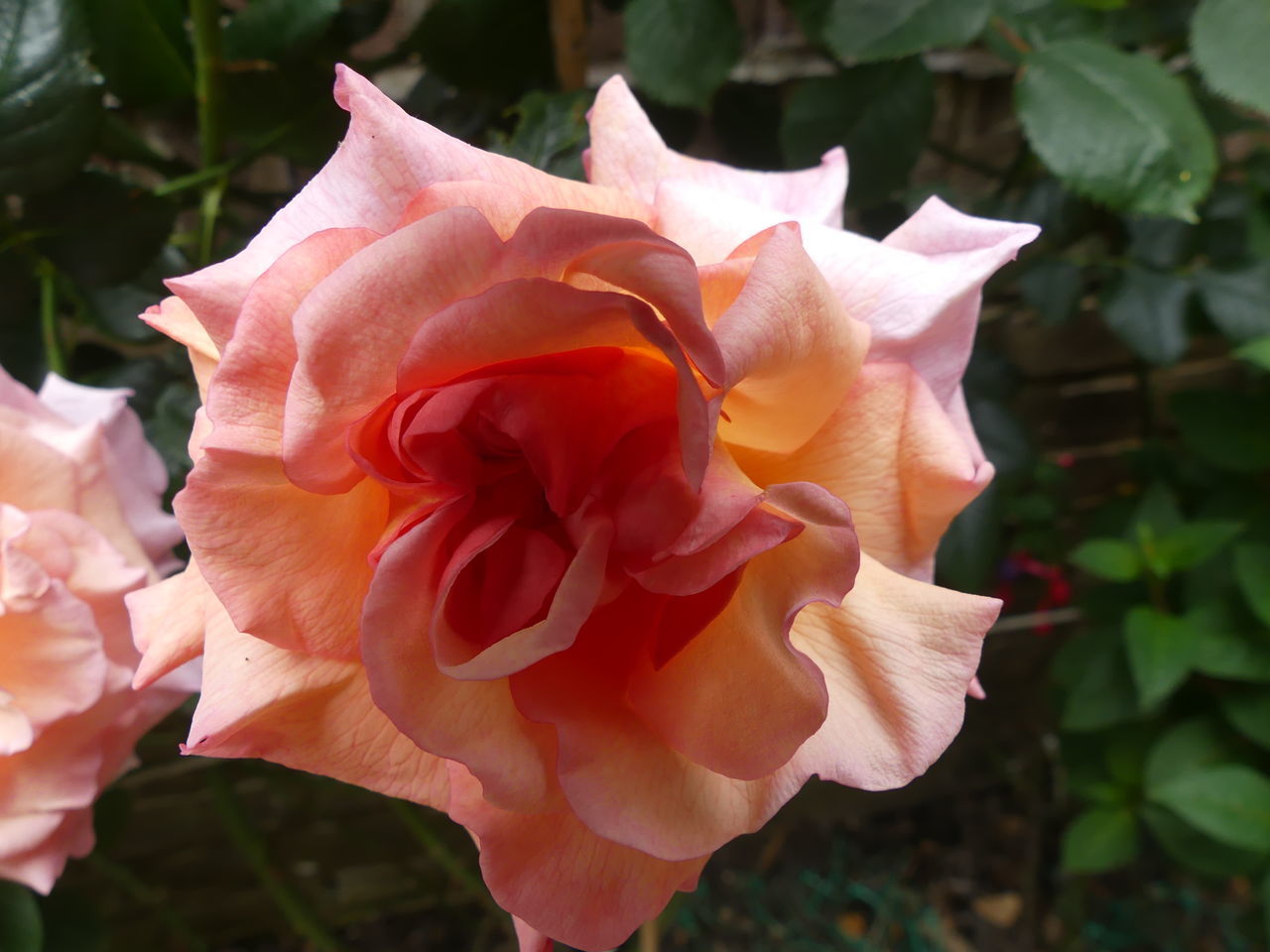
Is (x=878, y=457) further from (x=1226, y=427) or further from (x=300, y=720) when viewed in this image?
(x=1226, y=427)

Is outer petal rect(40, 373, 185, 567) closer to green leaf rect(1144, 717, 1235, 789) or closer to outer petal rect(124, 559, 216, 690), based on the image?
outer petal rect(124, 559, 216, 690)

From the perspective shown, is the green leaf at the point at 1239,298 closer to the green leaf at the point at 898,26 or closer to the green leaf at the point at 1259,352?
the green leaf at the point at 1259,352

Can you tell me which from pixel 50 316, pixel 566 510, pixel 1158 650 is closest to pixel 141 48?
pixel 50 316

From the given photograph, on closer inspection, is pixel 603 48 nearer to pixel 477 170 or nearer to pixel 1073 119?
pixel 1073 119

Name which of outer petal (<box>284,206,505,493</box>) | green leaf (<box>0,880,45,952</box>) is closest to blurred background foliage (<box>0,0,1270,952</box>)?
green leaf (<box>0,880,45,952</box>)

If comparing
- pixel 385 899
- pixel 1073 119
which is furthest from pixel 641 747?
pixel 385 899
